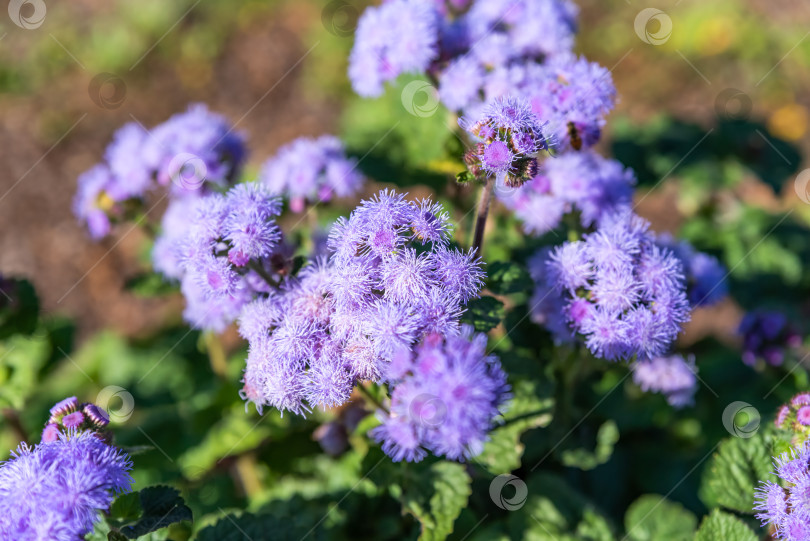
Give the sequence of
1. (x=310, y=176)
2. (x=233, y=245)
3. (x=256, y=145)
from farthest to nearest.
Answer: (x=256, y=145) → (x=310, y=176) → (x=233, y=245)

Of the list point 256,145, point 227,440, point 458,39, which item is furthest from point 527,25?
point 256,145

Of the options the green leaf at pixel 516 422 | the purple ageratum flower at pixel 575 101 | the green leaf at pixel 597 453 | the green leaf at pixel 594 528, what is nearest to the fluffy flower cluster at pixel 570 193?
the purple ageratum flower at pixel 575 101

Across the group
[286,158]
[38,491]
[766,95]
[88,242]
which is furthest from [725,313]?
[88,242]

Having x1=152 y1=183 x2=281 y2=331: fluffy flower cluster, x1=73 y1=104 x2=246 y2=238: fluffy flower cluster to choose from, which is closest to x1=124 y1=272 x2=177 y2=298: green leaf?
x1=73 y1=104 x2=246 y2=238: fluffy flower cluster

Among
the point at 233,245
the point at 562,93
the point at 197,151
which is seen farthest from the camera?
the point at 197,151

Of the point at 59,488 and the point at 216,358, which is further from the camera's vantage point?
the point at 216,358

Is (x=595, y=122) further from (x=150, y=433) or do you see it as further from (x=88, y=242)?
(x=88, y=242)

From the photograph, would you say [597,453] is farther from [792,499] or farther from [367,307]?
[367,307]
